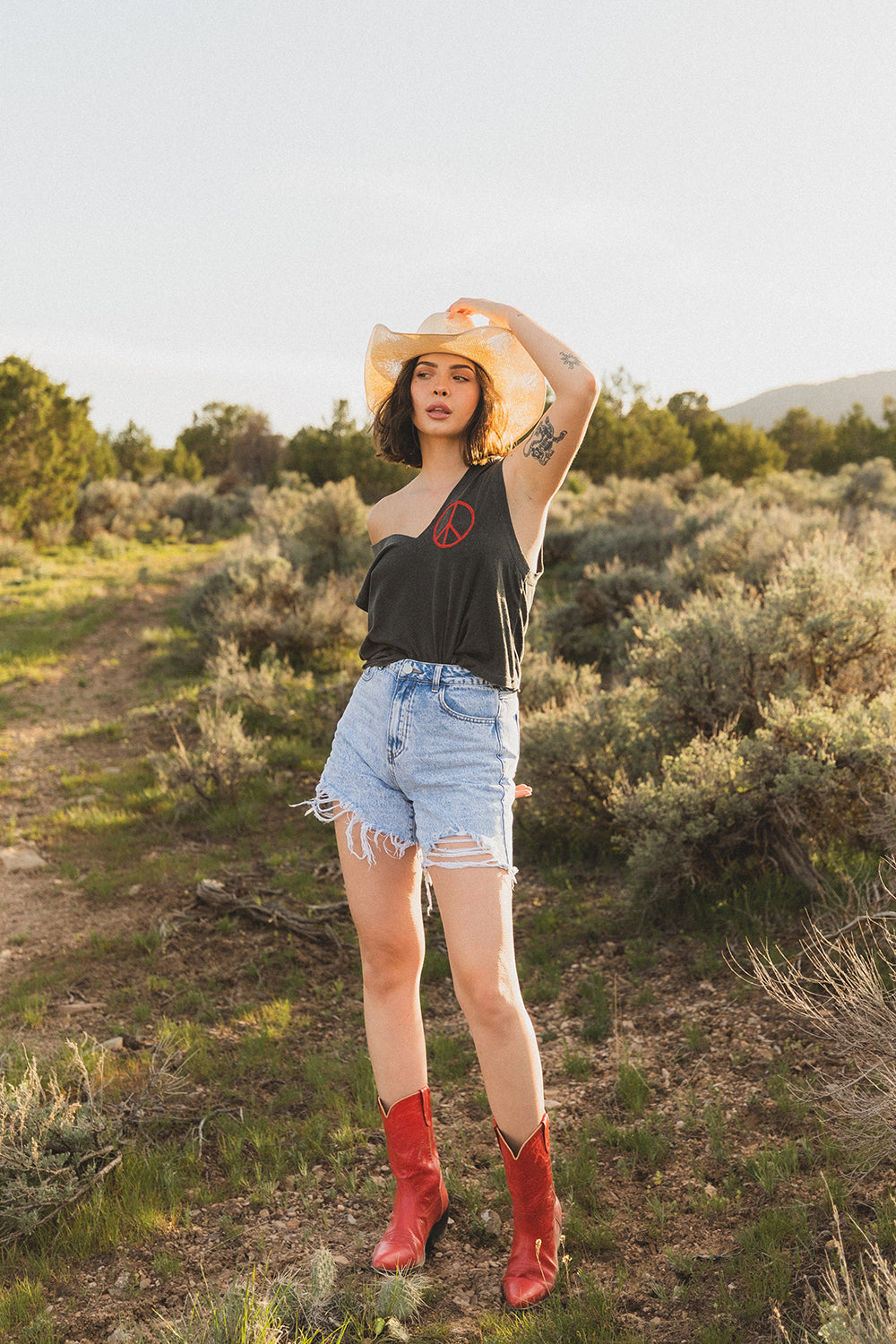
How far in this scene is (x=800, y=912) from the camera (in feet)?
12.7

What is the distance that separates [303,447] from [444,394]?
25579 mm

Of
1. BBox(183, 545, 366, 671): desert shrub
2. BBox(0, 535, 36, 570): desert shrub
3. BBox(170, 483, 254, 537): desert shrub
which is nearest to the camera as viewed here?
BBox(183, 545, 366, 671): desert shrub

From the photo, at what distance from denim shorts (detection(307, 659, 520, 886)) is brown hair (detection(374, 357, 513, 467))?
0.64 m

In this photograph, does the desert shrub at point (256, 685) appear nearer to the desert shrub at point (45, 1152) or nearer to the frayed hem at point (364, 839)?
the desert shrub at point (45, 1152)

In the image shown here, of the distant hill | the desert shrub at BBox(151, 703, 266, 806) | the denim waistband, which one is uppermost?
the distant hill

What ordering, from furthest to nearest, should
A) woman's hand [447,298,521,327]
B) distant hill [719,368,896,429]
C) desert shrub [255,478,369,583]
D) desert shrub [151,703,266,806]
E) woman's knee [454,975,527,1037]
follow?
distant hill [719,368,896,429] → desert shrub [255,478,369,583] → desert shrub [151,703,266,806] → woman's hand [447,298,521,327] → woman's knee [454,975,527,1037]

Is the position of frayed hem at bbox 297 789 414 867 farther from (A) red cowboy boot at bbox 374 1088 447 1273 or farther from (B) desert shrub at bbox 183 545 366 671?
(B) desert shrub at bbox 183 545 366 671

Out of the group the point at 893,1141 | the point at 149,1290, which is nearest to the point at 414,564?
the point at 893,1141

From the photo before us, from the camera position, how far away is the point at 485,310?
7.65 feet

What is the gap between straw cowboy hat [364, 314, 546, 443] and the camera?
91.9 inches

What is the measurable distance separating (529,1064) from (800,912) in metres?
2.17

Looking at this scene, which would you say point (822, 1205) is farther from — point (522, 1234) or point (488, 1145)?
point (488, 1145)

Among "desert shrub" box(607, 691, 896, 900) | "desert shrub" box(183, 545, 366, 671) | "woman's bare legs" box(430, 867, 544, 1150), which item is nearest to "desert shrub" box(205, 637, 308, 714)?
"desert shrub" box(183, 545, 366, 671)

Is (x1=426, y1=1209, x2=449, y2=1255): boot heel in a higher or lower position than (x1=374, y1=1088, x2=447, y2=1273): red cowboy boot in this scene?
lower
